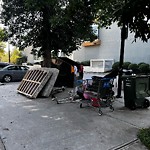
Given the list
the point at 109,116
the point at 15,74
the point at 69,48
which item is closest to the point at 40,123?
the point at 109,116

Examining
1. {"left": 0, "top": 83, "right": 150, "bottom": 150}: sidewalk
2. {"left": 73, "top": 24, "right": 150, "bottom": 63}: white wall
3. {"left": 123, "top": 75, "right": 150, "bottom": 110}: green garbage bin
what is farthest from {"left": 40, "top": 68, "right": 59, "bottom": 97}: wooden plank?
{"left": 73, "top": 24, "right": 150, "bottom": 63}: white wall

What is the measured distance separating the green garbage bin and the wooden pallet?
12.1 ft

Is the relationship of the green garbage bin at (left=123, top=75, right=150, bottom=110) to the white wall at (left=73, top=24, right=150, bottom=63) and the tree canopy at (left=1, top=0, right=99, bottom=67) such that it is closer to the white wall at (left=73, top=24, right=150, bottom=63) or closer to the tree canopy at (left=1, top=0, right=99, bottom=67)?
the tree canopy at (left=1, top=0, right=99, bottom=67)

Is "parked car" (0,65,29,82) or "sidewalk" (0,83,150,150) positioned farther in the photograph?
"parked car" (0,65,29,82)

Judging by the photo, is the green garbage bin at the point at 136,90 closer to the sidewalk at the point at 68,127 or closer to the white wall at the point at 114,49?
the sidewalk at the point at 68,127

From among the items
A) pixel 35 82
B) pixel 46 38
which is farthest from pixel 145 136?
pixel 46 38

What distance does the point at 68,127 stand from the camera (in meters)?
5.75

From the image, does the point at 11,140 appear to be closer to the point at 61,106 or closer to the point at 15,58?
the point at 61,106

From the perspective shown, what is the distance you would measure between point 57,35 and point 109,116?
313 inches

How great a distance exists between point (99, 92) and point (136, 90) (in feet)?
4.12

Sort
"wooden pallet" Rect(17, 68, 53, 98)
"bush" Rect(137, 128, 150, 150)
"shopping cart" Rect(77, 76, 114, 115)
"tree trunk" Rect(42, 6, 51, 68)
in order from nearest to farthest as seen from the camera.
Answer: "bush" Rect(137, 128, 150, 150) < "shopping cart" Rect(77, 76, 114, 115) < "wooden pallet" Rect(17, 68, 53, 98) < "tree trunk" Rect(42, 6, 51, 68)

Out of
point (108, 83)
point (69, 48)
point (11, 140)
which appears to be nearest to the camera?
point (11, 140)

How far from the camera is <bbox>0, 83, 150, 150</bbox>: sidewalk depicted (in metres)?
4.71

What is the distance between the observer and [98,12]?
28.0 feet
